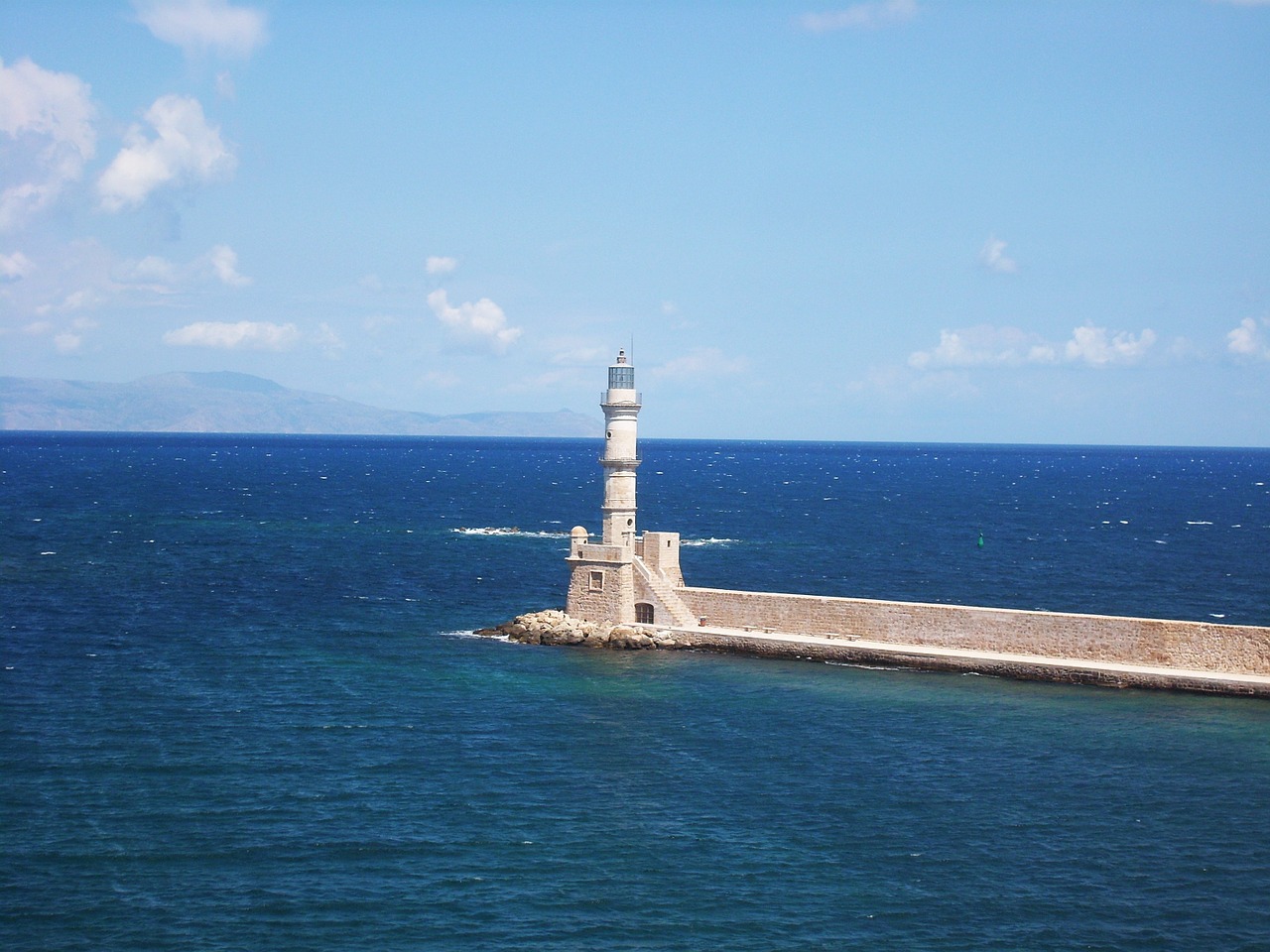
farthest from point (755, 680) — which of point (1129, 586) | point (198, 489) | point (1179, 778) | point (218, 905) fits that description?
point (198, 489)

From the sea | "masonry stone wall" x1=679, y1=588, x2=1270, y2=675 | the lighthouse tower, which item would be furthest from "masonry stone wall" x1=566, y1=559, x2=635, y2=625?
the sea

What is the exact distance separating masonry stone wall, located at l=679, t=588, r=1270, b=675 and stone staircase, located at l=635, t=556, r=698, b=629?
431 mm

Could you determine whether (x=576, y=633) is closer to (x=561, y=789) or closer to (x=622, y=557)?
(x=622, y=557)

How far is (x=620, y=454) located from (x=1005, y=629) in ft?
49.0

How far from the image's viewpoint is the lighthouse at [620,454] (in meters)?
49.5

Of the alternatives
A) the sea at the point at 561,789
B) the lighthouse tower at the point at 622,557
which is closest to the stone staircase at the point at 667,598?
the lighthouse tower at the point at 622,557

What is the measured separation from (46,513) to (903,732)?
285 feet

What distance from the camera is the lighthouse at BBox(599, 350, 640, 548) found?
49.5m

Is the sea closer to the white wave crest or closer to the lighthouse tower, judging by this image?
→ the lighthouse tower

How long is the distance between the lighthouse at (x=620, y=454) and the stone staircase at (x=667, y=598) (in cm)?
120

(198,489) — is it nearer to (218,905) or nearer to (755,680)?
(755,680)

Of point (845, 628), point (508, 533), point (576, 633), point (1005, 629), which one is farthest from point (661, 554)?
point (508, 533)

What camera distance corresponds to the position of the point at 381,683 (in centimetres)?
4184

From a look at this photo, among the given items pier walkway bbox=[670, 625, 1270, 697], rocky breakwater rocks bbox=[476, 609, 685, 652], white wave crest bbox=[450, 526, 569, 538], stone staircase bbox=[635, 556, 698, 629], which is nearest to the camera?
pier walkway bbox=[670, 625, 1270, 697]
